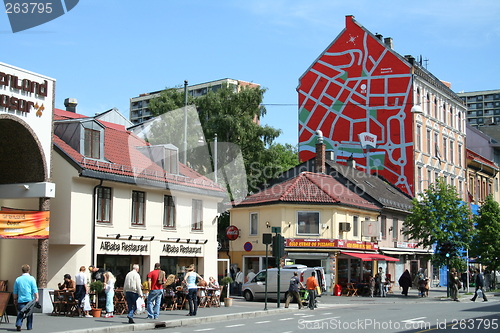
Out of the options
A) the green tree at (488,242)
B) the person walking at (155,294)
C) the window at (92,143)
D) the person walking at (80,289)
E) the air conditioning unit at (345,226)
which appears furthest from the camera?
the green tree at (488,242)

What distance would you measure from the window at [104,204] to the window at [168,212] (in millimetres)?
3499

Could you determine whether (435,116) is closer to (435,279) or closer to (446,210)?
(435,279)

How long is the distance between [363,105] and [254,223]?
17082mm

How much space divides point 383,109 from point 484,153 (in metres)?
24.7

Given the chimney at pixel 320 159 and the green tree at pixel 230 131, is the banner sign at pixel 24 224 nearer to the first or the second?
the green tree at pixel 230 131

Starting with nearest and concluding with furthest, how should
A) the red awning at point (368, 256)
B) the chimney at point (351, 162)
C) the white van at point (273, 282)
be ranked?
the white van at point (273, 282), the red awning at point (368, 256), the chimney at point (351, 162)

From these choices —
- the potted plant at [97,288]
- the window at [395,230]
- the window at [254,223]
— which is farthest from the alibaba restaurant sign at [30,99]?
the window at [395,230]

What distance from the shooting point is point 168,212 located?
97.5ft

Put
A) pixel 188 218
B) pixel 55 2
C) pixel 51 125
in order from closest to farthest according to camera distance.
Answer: pixel 55 2
pixel 51 125
pixel 188 218

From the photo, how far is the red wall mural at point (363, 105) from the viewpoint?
52875 mm

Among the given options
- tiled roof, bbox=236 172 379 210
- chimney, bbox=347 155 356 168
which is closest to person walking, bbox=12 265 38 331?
tiled roof, bbox=236 172 379 210

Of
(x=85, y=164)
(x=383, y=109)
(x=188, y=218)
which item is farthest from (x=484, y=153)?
(x=85, y=164)

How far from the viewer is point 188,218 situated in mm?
30875

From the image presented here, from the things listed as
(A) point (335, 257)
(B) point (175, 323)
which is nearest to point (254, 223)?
(A) point (335, 257)
